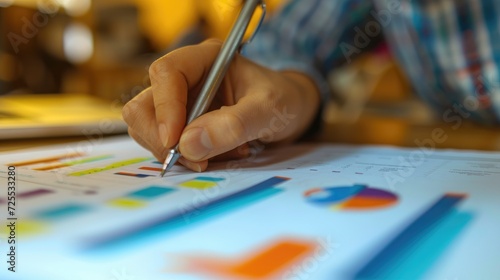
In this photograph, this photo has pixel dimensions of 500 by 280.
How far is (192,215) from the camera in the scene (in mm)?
241

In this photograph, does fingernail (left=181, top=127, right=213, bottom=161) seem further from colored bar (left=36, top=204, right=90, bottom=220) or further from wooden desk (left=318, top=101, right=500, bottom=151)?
wooden desk (left=318, top=101, right=500, bottom=151)

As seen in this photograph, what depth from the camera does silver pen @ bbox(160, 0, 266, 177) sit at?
34cm

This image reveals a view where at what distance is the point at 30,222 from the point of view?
23 cm

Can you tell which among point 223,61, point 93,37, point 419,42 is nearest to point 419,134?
point 419,42

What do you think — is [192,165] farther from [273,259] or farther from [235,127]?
[273,259]

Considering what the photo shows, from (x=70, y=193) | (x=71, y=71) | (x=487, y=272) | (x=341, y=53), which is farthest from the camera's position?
(x=71, y=71)

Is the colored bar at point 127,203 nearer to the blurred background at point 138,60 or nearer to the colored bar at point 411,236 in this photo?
the colored bar at point 411,236

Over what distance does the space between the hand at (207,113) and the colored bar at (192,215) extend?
50 millimetres

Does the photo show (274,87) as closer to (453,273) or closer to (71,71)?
(453,273)

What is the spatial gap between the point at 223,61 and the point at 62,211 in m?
0.17

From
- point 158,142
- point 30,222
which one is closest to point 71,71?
point 158,142

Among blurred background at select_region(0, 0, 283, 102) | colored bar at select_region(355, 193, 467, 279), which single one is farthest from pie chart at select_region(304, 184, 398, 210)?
blurred background at select_region(0, 0, 283, 102)

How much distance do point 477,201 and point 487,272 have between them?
10 centimetres

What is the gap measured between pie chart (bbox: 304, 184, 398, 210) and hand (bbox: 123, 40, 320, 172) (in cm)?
8
